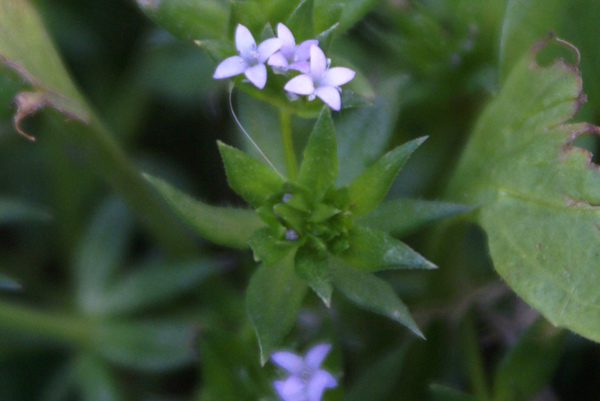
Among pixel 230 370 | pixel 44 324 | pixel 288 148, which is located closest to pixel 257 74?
pixel 288 148

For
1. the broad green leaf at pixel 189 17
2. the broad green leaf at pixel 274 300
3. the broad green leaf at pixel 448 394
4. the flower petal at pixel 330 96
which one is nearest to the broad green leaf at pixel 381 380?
the broad green leaf at pixel 448 394

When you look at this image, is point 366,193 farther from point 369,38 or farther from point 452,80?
point 369,38

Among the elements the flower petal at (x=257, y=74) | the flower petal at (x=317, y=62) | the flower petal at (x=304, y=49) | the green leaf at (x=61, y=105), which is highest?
the green leaf at (x=61, y=105)

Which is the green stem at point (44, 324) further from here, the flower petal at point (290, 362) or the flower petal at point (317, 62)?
the flower petal at point (317, 62)

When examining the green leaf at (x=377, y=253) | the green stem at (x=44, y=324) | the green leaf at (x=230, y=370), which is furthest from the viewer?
the green stem at (x=44, y=324)

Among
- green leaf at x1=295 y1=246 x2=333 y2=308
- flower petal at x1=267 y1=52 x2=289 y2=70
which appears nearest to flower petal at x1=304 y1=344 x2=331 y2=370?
green leaf at x1=295 y1=246 x2=333 y2=308

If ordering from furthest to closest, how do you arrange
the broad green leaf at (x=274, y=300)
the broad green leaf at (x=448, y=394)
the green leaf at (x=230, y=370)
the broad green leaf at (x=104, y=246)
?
the broad green leaf at (x=104, y=246) < the green leaf at (x=230, y=370) < the broad green leaf at (x=448, y=394) < the broad green leaf at (x=274, y=300)

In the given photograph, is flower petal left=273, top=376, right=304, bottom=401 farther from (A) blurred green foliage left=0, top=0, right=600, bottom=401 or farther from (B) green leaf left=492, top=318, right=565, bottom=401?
(B) green leaf left=492, top=318, right=565, bottom=401

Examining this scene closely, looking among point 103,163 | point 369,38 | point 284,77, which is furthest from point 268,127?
point 369,38
